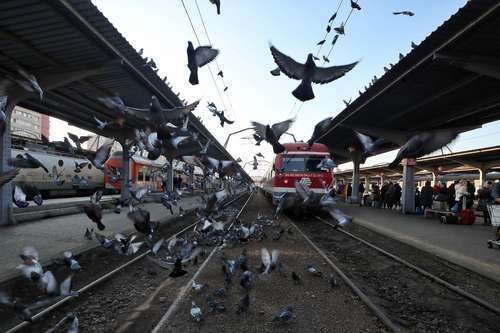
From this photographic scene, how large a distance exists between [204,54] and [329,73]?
177 cm

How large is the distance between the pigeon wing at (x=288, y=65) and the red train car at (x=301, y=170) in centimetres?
1029

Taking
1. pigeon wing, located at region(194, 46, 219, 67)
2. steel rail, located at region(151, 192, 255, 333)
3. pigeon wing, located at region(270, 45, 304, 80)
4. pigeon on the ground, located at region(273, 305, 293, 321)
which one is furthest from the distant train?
pigeon wing, located at region(270, 45, 304, 80)

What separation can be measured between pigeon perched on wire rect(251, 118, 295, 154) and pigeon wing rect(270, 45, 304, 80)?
1.17 meters

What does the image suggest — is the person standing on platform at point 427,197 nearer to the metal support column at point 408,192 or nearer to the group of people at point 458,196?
the group of people at point 458,196

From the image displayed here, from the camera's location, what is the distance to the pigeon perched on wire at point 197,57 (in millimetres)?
3800

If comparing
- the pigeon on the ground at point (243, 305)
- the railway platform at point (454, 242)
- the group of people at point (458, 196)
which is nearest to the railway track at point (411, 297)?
the railway platform at point (454, 242)

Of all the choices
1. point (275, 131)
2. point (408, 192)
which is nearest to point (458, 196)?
point (408, 192)

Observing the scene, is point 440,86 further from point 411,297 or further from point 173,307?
point 173,307

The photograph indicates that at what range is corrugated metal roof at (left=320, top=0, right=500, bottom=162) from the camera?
22.6 ft

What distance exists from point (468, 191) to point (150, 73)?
1549 cm

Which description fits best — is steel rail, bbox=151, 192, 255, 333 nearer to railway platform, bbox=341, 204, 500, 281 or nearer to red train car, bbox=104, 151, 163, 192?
railway platform, bbox=341, 204, 500, 281

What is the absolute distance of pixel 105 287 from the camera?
5.29 metres

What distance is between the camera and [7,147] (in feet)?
31.6

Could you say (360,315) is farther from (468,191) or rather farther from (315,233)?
(468,191)
